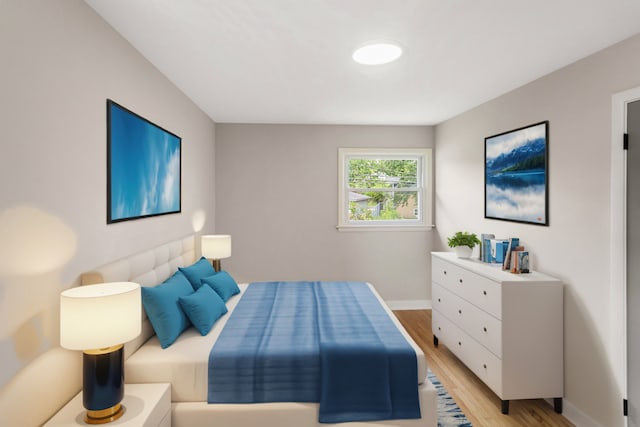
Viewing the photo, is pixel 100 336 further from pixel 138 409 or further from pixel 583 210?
pixel 583 210

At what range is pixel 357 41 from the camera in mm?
2338

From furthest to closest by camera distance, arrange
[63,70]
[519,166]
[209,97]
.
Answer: [209,97] < [519,166] < [63,70]

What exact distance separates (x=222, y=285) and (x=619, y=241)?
2937 millimetres

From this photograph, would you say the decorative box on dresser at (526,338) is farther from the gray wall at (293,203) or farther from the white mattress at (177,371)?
the gray wall at (293,203)

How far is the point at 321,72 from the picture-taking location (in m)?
2.91

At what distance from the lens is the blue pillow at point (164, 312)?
7.63 feet

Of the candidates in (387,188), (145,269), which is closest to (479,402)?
(145,269)

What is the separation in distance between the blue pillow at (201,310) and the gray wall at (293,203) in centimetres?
220

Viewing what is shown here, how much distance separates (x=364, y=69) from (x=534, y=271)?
214cm

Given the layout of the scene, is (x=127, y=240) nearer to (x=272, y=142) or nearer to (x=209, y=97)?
(x=209, y=97)

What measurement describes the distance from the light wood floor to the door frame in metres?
0.60

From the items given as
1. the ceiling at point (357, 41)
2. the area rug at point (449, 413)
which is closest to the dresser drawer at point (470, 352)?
the area rug at point (449, 413)

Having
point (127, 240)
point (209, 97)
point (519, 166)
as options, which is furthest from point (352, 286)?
point (209, 97)

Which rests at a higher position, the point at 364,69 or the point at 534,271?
the point at 364,69
